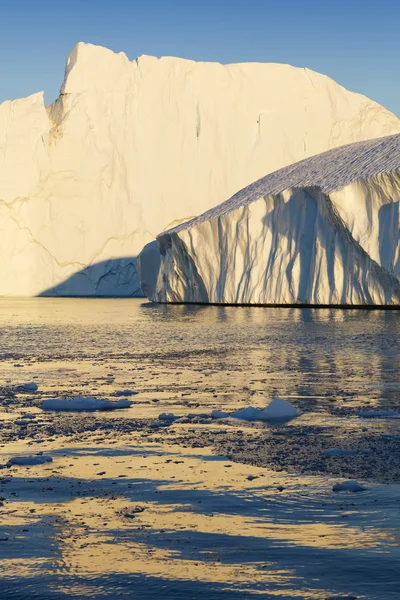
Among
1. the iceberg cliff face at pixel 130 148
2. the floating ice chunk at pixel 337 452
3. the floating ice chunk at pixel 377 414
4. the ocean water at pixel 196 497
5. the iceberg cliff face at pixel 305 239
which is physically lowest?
the ocean water at pixel 196 497

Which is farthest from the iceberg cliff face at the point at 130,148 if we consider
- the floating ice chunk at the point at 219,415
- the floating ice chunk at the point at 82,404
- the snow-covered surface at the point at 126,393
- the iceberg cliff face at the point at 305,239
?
the floating ice chunk at the point at 219,415

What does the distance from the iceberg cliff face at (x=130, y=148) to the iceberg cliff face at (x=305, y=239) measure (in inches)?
714

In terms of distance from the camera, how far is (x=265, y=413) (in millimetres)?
7926

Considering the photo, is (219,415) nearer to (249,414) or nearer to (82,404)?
(249,414)

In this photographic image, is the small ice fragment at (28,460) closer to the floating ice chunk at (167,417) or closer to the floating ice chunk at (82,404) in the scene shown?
the floating ice chunk at (167,417)

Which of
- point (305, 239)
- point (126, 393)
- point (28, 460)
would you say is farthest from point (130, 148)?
point (28, 460)

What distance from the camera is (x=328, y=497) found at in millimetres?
4871

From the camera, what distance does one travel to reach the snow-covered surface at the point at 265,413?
7.90 metres

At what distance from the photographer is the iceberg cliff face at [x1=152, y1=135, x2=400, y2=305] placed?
32.8m

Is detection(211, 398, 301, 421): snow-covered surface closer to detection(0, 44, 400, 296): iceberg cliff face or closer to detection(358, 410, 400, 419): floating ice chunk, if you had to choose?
detection(358, 410, 400, 419): floating ice chunk

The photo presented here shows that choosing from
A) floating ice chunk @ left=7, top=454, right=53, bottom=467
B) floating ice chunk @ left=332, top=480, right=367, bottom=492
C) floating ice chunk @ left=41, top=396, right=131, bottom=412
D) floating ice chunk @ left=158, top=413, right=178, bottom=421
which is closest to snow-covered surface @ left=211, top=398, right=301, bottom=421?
floating ice chunk @ left=158, top=413, right=178, bottom=421

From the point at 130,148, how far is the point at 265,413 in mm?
57391

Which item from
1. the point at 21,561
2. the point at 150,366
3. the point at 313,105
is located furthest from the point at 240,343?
the point at 313,105

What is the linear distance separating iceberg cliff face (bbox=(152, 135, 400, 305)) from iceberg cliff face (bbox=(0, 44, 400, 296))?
59.5ft
